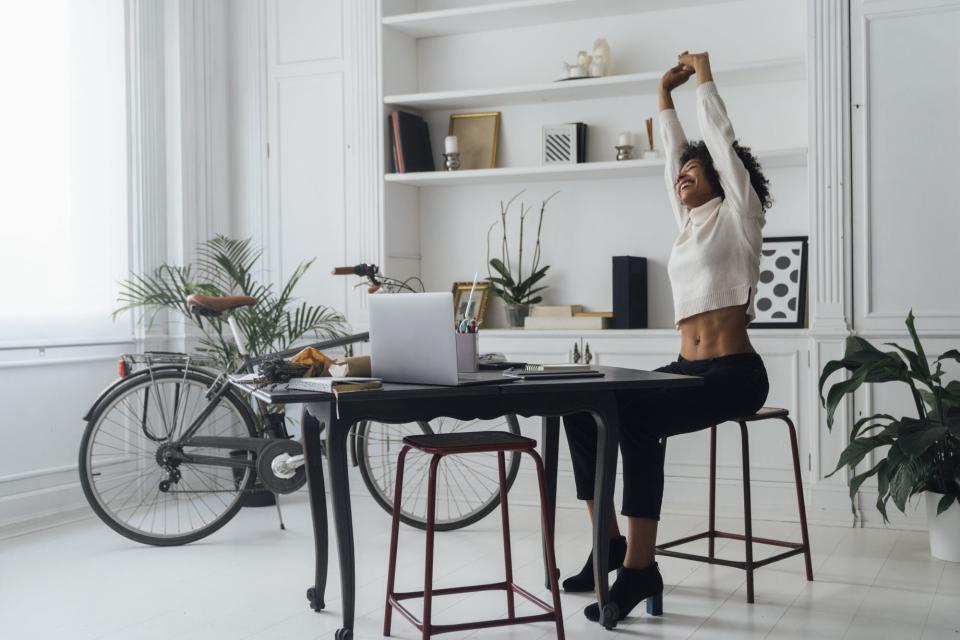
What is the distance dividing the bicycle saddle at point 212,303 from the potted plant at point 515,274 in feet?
4.67

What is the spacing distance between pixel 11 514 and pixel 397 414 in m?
2.39

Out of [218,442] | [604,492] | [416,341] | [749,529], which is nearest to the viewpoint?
[416,341]

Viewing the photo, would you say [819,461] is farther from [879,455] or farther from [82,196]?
[82,196]

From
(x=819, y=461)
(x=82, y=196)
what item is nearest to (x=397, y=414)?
(x=819, y=461)

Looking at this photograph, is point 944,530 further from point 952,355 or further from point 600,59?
point 600,59

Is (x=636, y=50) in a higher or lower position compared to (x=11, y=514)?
higher

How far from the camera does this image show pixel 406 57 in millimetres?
5094

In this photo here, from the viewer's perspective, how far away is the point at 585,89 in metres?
4.62

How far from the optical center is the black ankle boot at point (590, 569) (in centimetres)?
310

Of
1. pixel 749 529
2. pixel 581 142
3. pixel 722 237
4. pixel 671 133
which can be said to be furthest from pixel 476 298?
pixel 749 529

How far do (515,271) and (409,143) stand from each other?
2.65 feet

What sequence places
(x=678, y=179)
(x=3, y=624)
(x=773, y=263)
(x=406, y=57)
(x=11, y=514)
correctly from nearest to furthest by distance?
(x=3, y=624) < (x=678, y=179) < (x=11, y=514) < (x=773, y=263) < (x=406, y=57)

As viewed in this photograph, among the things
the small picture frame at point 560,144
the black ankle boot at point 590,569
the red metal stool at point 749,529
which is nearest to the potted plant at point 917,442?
the red metal stool at point 749,529

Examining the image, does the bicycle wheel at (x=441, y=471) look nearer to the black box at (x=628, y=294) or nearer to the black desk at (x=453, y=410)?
the black box at (x=628, y=294)
